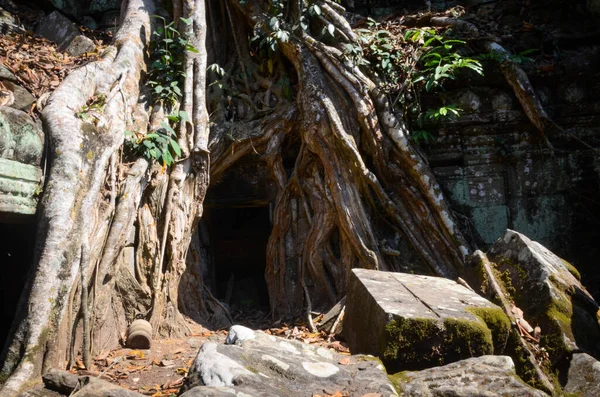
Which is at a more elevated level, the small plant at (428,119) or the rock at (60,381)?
the small plant at (428,119)

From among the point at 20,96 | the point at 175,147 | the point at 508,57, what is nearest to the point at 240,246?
the point at 175,147

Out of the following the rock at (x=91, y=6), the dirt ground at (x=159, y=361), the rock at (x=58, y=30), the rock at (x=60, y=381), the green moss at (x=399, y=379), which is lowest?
the dirt ground at (x=159, y=361)

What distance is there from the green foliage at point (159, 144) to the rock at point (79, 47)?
3.54 ft

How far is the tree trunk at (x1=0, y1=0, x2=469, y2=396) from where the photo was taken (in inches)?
133

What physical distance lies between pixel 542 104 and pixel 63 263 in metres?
4.10

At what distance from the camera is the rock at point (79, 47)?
4801mm

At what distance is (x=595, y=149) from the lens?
4.69 meters

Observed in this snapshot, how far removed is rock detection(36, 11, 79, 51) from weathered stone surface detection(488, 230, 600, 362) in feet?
13.7

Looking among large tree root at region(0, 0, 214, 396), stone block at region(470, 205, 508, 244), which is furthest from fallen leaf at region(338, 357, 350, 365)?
stone block at region(470, 205, 508, 244)

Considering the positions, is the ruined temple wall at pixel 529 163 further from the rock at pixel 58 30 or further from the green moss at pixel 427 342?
the rock at pixel 58 30

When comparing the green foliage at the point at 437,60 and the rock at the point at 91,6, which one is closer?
the green foliage at the point at 437,60

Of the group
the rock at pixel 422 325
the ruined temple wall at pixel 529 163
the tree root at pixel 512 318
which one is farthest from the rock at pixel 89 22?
the tree root at pixel 512 318

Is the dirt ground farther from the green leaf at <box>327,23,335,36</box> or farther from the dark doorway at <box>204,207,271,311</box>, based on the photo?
the green leaf at <box>327,23,335,36</box>

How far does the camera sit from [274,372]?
7.98ft
